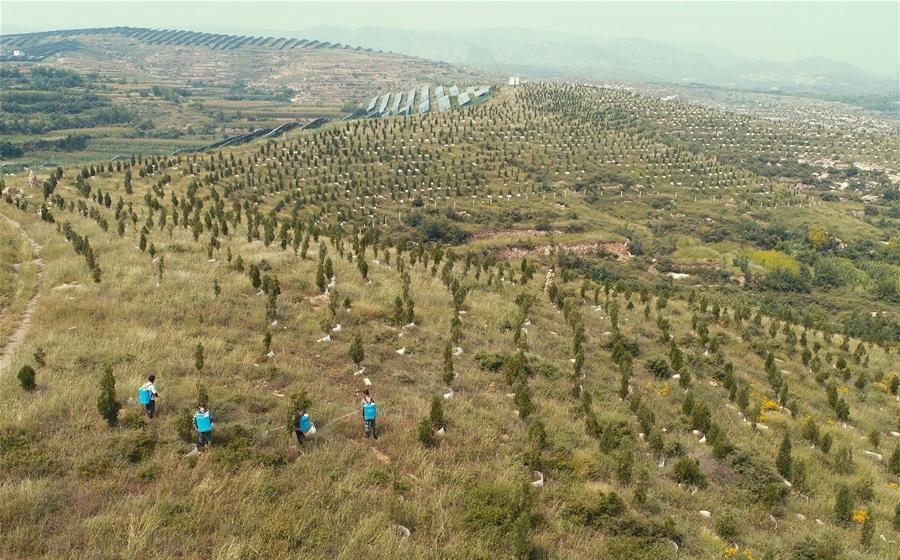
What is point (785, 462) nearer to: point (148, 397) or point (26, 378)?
point (148, 397)

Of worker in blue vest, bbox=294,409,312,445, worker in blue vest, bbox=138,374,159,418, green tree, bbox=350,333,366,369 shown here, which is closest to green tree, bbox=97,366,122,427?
worker in blue vest, bbox=138,374,159,418

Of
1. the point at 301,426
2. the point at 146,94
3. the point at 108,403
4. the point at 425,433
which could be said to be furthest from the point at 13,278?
the point at 146,94

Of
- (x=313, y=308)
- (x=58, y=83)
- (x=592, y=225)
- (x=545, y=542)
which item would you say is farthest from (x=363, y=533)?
(x=58, y=83)

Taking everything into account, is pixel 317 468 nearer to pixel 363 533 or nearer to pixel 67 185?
pixel 363 533

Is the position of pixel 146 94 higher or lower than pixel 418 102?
lower

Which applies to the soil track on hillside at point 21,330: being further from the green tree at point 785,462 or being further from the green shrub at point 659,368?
the green shrub at point 659,368
